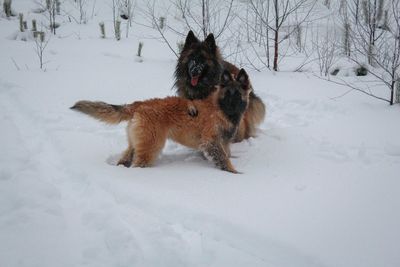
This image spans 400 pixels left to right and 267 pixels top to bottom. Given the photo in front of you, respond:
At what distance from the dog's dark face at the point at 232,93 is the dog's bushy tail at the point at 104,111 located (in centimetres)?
124

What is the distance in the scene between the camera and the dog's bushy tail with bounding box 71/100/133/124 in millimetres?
3996

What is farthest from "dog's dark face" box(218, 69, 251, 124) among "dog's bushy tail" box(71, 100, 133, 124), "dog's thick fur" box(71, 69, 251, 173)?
"dog's bushy tail" box(71, 100, 133, 124)

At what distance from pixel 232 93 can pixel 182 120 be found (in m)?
0.76

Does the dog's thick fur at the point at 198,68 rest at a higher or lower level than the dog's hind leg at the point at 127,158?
higher

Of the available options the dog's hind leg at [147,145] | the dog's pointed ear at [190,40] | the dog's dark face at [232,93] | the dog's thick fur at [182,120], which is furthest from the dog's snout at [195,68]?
the dog's hind leg at [147,145]

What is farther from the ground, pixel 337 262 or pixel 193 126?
pixel 193 126

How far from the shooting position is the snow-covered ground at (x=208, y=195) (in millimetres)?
2475

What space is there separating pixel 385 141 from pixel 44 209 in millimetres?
4342

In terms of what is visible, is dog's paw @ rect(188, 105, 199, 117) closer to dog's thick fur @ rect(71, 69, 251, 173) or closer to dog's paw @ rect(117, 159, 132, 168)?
dog's thick fur @ rect(71, 69, 251, 173)

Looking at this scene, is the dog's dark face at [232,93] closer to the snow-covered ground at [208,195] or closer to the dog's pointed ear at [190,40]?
the snow-covered ground at [208,195]

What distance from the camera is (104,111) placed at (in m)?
4.07

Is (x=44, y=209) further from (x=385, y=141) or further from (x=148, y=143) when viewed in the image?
(x=385, y=141)

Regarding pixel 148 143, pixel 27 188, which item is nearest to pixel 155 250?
pixel 27 188

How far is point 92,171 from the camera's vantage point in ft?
12.1
